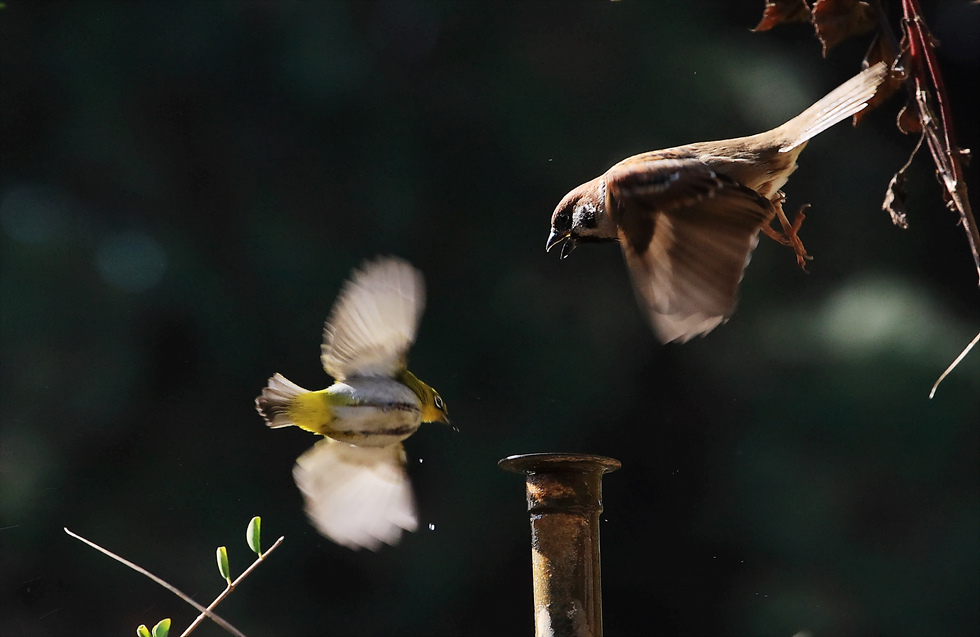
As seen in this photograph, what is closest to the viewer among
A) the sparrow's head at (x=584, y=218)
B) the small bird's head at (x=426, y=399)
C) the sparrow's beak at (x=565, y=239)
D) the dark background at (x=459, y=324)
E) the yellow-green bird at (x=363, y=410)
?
the sparrow's head at (x=584, y=218)

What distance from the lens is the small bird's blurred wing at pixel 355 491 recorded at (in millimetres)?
1733

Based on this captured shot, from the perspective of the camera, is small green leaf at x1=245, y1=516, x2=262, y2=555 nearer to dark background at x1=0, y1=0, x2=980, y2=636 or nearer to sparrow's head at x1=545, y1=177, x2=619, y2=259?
sparrow's head at x1=545, y1=177, x2=619, y2=259

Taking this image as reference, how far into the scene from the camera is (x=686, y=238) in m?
1.17

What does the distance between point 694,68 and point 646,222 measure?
1999 mm

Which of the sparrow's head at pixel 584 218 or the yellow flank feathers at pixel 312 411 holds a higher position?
the sparrow's head at pixel 584 218

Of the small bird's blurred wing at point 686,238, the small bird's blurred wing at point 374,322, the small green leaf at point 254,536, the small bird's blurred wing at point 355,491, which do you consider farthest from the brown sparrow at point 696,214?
the small bird's blurred wing at point 355,491

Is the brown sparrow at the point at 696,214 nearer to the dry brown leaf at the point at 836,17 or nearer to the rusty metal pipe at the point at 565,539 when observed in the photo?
the dry brown leaf at the point at 836,17

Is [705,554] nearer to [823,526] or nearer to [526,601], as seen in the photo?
[823,526]

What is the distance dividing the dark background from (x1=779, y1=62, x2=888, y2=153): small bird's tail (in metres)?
1.47

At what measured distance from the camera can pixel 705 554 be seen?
2.93 metres

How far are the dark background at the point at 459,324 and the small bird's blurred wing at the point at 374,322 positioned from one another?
3.82 feet

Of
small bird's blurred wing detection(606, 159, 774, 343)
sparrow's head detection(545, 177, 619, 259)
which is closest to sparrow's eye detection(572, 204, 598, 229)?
sparrow's head detection(545, 177, 619, 259)

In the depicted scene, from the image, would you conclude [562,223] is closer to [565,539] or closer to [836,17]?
[836,17]

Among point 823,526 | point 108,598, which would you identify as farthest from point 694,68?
point 108,598
